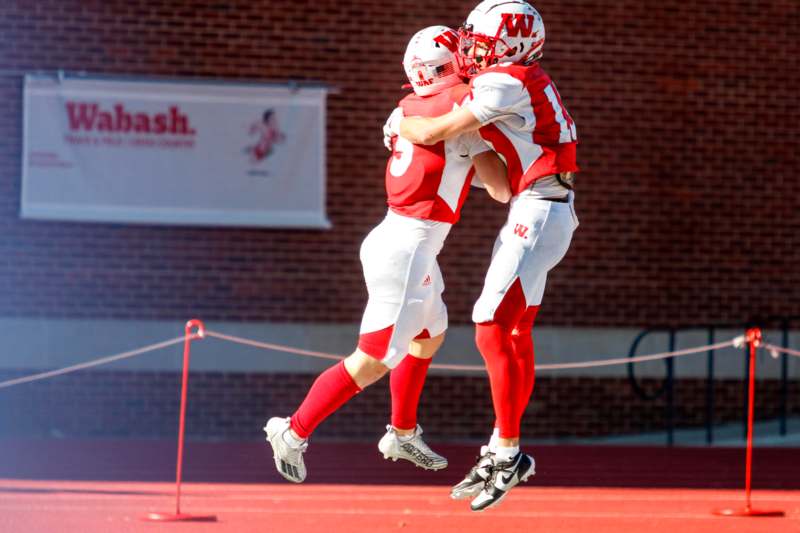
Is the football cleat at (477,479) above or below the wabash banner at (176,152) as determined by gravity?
below

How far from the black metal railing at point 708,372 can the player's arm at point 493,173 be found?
6.30 m

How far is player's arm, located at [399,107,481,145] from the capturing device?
624 cm

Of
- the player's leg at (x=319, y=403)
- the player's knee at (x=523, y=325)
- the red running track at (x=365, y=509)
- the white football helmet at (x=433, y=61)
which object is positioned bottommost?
the red running track at (x=365, y=509)

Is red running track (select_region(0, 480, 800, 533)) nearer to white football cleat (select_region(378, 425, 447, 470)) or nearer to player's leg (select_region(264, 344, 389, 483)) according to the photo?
white football cleat (select_region(378, 425, 447, 470))

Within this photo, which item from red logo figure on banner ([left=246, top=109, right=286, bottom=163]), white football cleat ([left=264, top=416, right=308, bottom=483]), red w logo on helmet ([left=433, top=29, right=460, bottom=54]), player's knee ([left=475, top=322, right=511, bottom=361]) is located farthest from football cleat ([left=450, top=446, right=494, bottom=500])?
red logo figure on banner ([left=246, top=109, right=286, bottom=163])

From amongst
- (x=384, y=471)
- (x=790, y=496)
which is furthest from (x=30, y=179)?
(x=790, y=496)

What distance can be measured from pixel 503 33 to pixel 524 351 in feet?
4.96

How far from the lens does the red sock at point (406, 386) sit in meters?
6.88

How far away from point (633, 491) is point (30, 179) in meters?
6.68

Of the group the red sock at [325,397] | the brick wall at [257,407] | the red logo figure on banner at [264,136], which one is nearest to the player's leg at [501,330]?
the red sock at [325,397]

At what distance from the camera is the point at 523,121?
6332mm

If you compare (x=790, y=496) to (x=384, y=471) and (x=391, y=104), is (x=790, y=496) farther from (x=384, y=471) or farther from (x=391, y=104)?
(x=391, y=104)

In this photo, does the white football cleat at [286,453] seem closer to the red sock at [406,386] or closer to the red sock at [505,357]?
the red sock at [406,386]

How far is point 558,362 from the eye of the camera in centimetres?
1372
